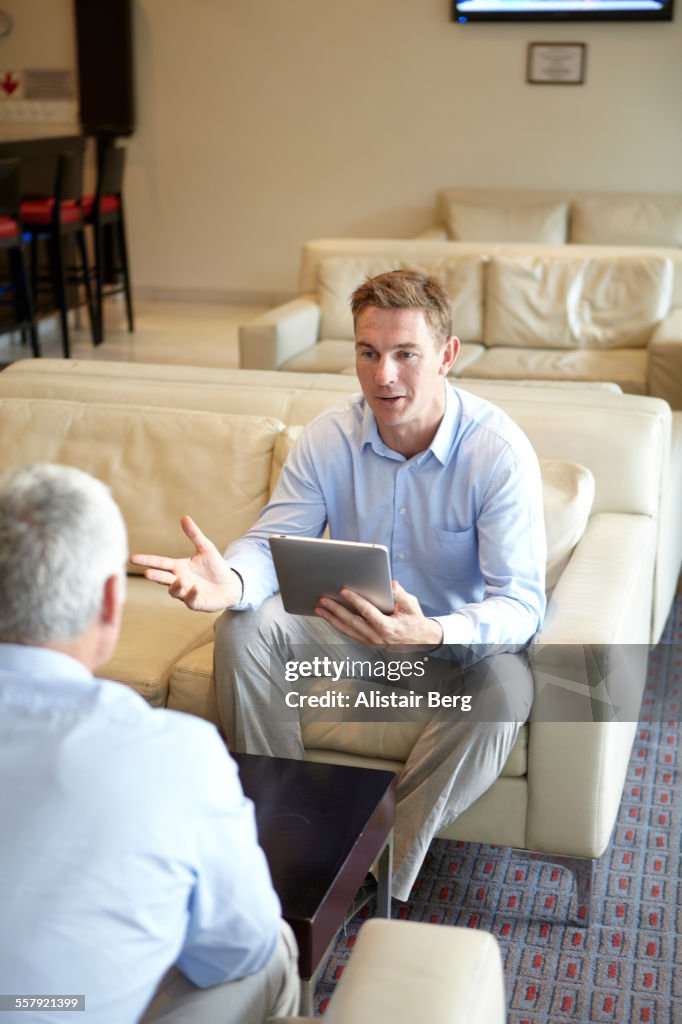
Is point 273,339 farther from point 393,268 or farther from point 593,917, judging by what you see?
point 593,917

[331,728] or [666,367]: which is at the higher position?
[666,367]

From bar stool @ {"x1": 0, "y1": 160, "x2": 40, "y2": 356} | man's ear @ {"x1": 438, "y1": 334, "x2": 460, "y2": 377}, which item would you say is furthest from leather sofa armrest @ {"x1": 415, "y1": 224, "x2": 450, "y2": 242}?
man's ear @ {"x1": 438, "y1": 334, "x2": 460, "y2": 377}

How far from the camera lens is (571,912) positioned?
213 centimetres

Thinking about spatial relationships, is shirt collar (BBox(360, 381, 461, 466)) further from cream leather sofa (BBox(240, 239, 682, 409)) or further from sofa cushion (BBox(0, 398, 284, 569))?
cream leather sofa (BBox(240, 239, 682, 409))

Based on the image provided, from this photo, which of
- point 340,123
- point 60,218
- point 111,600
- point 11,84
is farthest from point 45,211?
point 111,600

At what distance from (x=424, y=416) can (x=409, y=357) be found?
0.37 feet

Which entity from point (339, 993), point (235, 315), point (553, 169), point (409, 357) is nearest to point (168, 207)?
point (235, 315)

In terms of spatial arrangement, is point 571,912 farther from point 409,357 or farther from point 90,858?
point 90,858

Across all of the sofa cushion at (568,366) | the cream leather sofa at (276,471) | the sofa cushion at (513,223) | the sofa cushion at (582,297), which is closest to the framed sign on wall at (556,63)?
the sofa cushion at (513,223)

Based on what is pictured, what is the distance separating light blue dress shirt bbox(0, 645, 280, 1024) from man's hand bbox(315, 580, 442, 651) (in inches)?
35.4

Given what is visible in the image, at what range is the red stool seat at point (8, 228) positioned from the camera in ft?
18.9

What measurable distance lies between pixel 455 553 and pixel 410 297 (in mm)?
469

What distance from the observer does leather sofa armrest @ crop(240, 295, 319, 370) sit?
446 cm

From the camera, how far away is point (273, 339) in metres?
4.45
